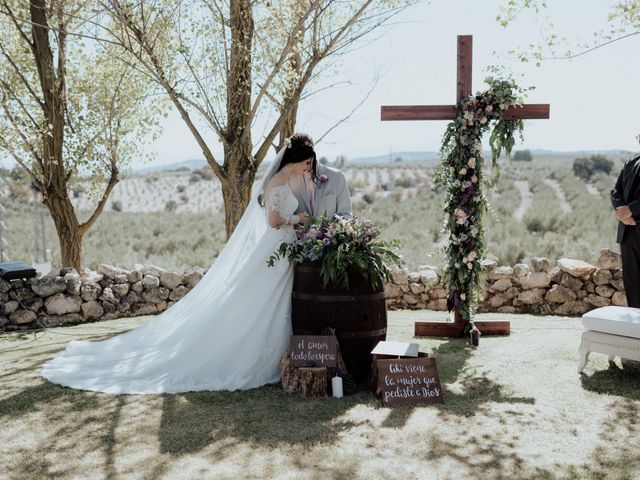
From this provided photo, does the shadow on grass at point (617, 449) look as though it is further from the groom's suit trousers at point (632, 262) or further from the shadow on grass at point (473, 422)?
the groom's suit trousers at point (632, 262)

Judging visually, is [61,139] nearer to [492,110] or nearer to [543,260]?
[492,110]

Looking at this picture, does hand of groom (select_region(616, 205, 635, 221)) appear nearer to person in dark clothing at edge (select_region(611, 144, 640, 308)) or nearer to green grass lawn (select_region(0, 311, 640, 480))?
person in dark clothing at edge (select_region(611, 144, 640, 308))

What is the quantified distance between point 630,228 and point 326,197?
3.11 m

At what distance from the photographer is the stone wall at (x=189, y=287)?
8.57 meters

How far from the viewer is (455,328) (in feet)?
24.2

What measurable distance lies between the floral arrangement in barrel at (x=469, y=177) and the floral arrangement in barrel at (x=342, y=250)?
1.61 meters

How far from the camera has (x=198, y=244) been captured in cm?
2408

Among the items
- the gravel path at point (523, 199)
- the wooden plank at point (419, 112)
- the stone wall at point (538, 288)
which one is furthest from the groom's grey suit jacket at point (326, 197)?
the gravel path at point (523, 199)

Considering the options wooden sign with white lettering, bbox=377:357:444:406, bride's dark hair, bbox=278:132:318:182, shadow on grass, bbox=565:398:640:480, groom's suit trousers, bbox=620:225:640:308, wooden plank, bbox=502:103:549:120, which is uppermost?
wooden plank, bbox=502:103:549:120

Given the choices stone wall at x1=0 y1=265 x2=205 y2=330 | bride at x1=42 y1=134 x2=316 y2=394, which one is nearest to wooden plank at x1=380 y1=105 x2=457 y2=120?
bride at x1=42 y1=134 x2=316 y2=394

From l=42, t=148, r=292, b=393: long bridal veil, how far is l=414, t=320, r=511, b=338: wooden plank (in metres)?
2.18

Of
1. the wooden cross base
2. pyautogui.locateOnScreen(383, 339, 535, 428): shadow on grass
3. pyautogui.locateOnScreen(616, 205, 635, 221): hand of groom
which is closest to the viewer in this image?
pyautogui.locateOnScreen(383, 339, 535, 428): shadow on grass

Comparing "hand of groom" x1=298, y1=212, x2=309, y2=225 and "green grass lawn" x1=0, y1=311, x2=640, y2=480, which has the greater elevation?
"hand of groom" x1=298, y1=212, x2=309, y2=225

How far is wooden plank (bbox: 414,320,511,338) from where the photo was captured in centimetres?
740
